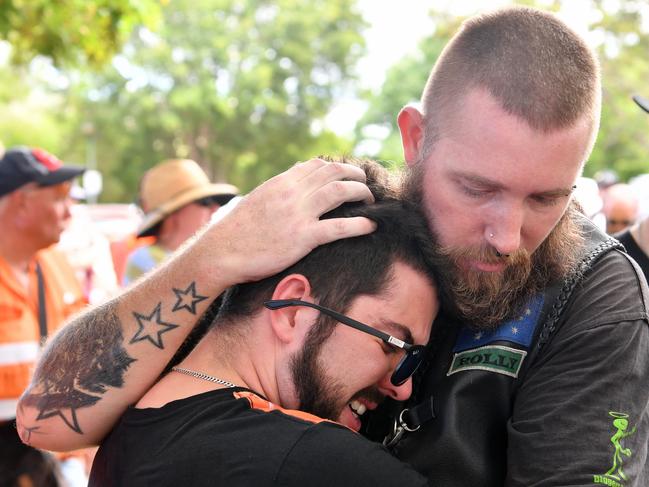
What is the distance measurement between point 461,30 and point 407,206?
567 millimetres

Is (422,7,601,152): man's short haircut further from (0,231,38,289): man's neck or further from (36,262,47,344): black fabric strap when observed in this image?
(0,231,38,289): man's neck

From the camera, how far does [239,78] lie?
2842cm

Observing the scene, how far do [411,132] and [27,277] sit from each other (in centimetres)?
334

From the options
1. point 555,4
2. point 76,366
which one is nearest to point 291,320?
point 76,366

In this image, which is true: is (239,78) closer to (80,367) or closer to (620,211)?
(620,211)

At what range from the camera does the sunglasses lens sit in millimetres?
2152

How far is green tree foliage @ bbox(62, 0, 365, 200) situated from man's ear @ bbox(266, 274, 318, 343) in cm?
2629

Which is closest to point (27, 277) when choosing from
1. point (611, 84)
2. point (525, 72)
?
point (525, 72)

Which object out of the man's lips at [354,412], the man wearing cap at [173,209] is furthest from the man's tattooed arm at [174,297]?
the man wearing cap at [173,209]

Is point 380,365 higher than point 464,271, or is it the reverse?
point 464,271

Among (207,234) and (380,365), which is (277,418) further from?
(207,234)

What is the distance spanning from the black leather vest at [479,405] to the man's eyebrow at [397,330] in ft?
0.49

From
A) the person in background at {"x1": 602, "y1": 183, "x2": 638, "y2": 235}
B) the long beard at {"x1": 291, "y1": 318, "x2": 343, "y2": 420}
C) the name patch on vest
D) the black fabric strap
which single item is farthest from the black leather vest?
the person in background at {"x1": 602, "y1": 183, "x2": 638, "y2": 235}

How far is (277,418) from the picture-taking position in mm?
1878
